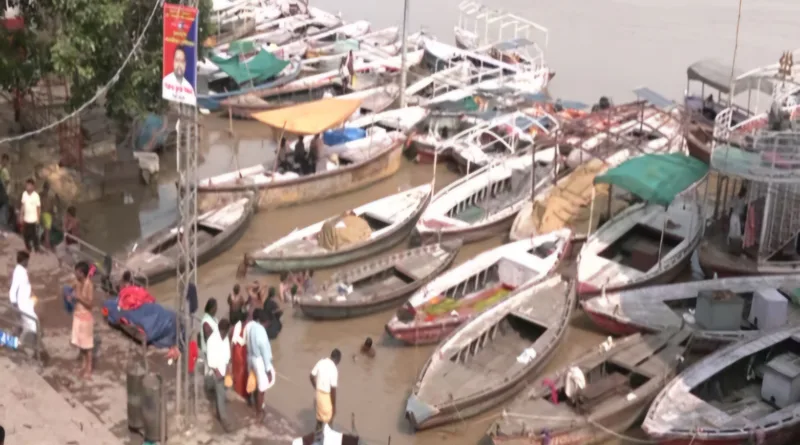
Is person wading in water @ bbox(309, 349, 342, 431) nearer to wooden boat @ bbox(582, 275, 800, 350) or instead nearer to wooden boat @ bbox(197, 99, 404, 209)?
wooden boat @ bbox(582, 275, 800, 350)

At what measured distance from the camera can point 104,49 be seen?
16.2 m

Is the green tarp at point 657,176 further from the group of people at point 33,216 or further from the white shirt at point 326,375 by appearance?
the group of people at point 33,216

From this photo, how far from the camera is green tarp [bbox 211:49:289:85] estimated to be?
25.7 meters

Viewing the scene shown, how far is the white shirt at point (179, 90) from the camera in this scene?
9703mm

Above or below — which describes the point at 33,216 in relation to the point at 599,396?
above

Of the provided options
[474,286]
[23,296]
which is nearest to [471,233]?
[474,286]

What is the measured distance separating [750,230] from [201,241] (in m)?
9.28

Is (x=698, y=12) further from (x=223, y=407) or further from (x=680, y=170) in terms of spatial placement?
(x=223, y=407)

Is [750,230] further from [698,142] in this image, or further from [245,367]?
[245,367]

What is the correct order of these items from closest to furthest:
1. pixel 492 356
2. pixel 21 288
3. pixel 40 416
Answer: pixel 40 416 → pixel 21 288 → pixel 492 356

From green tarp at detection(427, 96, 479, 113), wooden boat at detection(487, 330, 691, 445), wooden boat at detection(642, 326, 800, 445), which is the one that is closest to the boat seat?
wooden boat at detection(487, 330, 691, 445)

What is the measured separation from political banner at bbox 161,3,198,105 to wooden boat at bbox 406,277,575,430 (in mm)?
4727

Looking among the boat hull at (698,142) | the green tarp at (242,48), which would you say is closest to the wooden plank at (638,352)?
the boat hull at (698,142)

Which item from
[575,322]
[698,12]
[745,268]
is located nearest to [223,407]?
[575,322]
